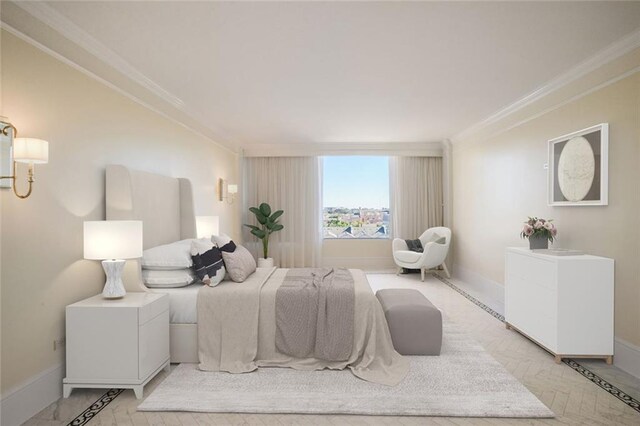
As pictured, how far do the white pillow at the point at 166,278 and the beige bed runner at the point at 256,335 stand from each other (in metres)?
0.24

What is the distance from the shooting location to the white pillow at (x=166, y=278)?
3168 millimetres

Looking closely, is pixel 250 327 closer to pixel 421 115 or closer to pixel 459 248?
pixel 421 115

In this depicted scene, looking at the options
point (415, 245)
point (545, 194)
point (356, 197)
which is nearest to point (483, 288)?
point (415, 245)

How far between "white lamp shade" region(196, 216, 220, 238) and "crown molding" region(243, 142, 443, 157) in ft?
→ 9.04

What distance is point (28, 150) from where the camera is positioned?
2119 millimetres

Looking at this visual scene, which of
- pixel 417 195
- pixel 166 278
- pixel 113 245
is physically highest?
pixel 417 195

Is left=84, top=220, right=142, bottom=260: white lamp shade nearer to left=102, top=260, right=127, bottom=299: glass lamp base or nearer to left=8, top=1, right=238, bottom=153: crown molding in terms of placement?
left=102, top=260, right=127, bottom=299: glass lamp base

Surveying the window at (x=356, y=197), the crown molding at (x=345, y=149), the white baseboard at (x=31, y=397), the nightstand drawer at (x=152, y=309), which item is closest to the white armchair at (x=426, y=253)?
the window at (x=356, y=197)

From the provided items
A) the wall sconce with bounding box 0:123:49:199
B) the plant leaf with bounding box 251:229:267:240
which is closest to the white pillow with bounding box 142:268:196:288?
the wall sconce with bounding box 0:123:49:199

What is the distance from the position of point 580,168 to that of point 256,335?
3300 millimetres

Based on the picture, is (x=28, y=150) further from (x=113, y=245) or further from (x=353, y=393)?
(x=353, y=393)

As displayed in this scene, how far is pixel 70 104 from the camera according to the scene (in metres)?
2.68

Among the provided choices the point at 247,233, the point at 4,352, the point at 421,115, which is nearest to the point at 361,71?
the point at 421,115

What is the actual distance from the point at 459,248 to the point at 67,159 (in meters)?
6.07
